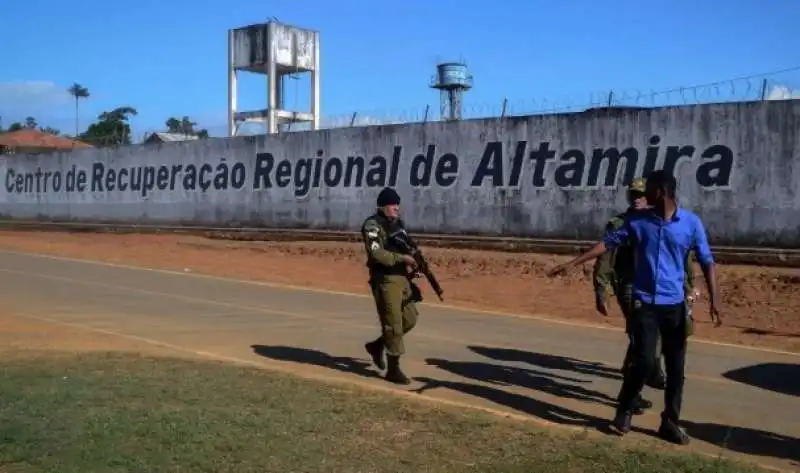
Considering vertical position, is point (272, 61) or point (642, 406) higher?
point (272, 61)

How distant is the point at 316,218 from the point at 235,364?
820 inches

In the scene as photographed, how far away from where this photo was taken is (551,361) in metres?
9.49

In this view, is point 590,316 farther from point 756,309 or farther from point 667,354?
point 667,354

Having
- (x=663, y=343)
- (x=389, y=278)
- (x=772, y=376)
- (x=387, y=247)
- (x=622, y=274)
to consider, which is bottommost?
(x=772, y=376)

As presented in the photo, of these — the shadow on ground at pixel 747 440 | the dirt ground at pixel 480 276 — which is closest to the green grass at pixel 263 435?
the shadow on ground at pixel 747 440

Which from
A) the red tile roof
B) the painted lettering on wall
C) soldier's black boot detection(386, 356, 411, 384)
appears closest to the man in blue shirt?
soldier's black boot detection(386, 356, 411, 384)

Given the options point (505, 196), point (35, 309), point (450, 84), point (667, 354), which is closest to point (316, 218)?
point (505, 196)

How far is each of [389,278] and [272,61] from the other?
34533mm

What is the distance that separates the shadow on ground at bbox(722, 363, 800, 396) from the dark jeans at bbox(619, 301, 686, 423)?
256cm

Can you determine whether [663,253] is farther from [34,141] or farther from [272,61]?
[34,141]

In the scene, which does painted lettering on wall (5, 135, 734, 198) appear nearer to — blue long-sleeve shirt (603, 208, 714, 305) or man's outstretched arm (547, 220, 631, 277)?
man's outstretched arm (547, 220, 631, 277)

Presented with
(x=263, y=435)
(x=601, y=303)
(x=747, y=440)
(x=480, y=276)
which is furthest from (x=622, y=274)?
(x=480, y=276)

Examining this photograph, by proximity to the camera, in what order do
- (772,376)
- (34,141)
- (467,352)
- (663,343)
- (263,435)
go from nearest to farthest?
1. (263,435)
2. (663,343)
3. (772,376)
4. (467,352)
5. (34,141)

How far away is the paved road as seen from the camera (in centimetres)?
700
